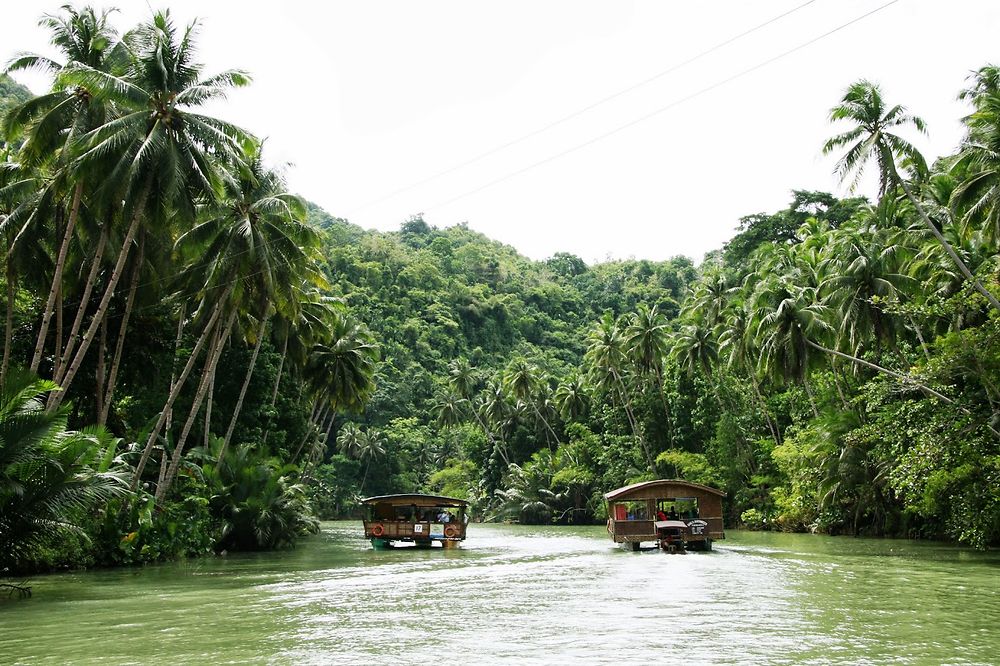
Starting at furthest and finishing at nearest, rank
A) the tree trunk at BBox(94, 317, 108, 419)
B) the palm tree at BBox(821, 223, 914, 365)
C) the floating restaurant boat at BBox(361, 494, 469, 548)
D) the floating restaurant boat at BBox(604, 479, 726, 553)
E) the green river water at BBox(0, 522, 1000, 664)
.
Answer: the floating restaurant boat at BBox(361, 494, 469, 548) < the palm tree at BBox(821, 223, 914, 365) < the floating restaurant boat at BBox(604, 479, 726, 553) < the tree trunk at BBox(94, 317, 108, 419) < the green river water at BBox(0, 522, 1000, 664)

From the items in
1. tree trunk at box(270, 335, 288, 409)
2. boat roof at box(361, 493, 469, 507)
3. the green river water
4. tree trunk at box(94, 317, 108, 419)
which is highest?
tree trunk at box(270, 335, 288, 409)

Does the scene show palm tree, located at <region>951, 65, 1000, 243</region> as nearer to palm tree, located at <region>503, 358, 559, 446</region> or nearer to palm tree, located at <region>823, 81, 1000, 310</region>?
palm tree, located at <region>823, 81, 1000, 310</region>

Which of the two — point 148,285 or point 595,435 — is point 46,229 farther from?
point 595,435

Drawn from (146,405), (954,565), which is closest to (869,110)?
(954,565)

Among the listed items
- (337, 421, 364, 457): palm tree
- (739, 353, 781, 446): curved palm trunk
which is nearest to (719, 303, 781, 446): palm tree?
(739, 353, 781, 446): curved palm trunk

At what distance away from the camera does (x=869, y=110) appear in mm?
29078

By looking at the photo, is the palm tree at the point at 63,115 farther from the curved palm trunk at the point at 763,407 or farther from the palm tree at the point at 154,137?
the curved palm trunk at the point at 763,407

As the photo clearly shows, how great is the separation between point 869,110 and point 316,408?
3825 cm

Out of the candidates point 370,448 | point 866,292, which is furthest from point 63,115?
point 370,448

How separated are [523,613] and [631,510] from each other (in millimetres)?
19115

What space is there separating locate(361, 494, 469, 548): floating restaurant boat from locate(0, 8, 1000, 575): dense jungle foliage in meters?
3.13

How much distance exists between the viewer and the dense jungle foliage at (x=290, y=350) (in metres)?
23.0

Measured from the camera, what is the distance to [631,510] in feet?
112

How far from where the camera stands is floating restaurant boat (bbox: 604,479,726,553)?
30938mm
